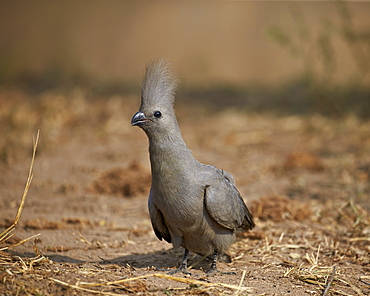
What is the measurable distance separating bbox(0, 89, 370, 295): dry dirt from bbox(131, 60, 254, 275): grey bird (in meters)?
0.31

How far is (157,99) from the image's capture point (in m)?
3.61

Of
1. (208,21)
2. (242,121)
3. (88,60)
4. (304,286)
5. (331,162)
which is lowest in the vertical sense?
(304,286)

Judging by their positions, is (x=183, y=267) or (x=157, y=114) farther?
(x=183, y=267)

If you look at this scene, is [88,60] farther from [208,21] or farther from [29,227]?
[29,227]

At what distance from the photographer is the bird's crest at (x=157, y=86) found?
361cm

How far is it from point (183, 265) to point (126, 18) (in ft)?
29.7

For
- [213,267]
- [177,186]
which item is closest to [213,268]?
[213,267]

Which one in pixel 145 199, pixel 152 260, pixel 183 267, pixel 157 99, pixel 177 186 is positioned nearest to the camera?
pixel 177 186

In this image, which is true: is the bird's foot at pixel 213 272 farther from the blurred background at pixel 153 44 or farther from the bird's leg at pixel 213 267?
the blurred background at pixel 153 44

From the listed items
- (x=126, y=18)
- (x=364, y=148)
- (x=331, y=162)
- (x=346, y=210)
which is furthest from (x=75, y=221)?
(x=126, y=18)

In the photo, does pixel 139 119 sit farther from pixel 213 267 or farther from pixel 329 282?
pixel 329 282

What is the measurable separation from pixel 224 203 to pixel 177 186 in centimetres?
40

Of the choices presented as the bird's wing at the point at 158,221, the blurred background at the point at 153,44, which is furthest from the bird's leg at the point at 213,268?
the blurred background at the point at 153,44

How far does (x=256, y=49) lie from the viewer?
11.8 metres
